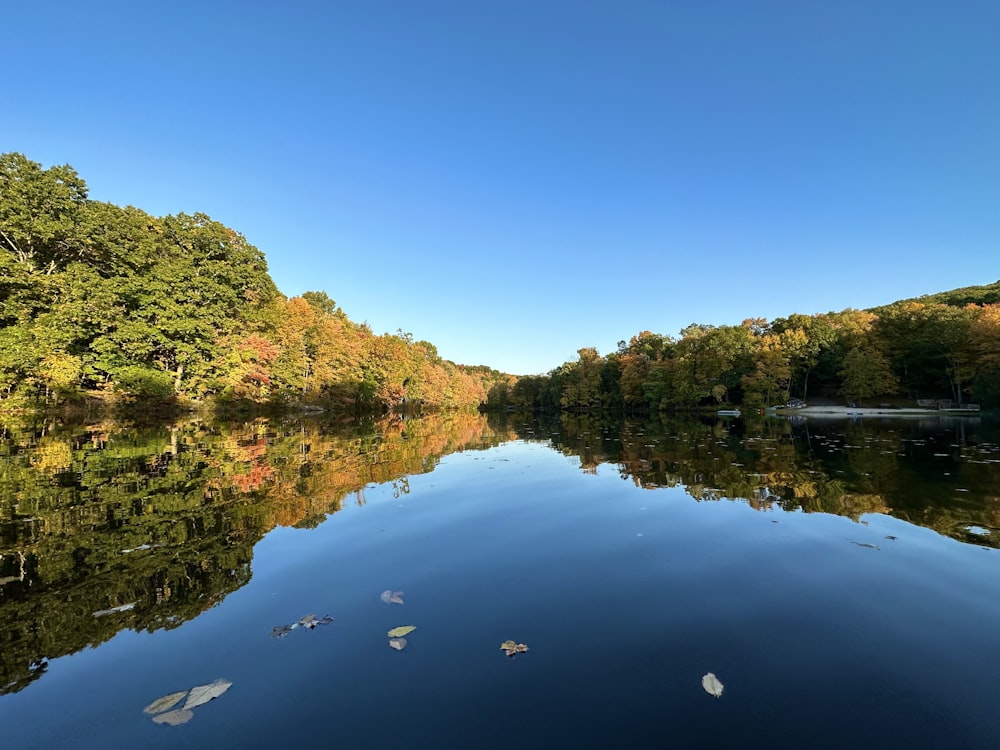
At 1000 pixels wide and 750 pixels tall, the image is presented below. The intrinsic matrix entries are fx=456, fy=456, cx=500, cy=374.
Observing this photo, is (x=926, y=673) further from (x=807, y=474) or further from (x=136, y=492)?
(x=136, y=492)

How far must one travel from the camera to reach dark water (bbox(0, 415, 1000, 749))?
256 centimetres

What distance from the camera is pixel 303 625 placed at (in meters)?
3.71

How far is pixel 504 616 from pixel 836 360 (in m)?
71.0

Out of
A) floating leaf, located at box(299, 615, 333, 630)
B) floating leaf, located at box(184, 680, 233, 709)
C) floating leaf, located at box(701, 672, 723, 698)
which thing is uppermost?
floating leaf, located at box(184, 680, 233, 709)

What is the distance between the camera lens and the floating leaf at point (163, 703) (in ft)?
8.79

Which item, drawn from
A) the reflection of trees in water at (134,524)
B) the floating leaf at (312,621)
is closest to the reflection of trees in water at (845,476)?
the reflection of trees in water at (134,524)

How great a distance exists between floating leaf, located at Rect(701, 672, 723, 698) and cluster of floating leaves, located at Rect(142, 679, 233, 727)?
9.89 ft

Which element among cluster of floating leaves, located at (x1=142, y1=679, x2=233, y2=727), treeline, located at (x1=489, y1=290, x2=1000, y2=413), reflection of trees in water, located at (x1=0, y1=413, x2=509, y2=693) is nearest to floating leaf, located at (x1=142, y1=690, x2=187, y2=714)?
cluster of floating leaves, located at (x1=142, y1=679, x2=233, y2=727)

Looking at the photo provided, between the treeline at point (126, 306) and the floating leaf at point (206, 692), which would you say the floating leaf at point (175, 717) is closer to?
the floating leaf at point (206, 692)

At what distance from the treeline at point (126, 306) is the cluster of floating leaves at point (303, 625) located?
115 ft

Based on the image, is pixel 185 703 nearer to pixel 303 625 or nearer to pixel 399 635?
pixel 303 625

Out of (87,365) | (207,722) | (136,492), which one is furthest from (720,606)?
(87,365)

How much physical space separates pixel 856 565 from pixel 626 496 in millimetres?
3962

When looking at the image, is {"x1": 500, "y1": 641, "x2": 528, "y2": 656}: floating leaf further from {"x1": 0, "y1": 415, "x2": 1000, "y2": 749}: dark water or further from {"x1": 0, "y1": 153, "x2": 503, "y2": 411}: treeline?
{"x1": 0, "y1": 153, "x2": 503, "y2": 411}: treeline
